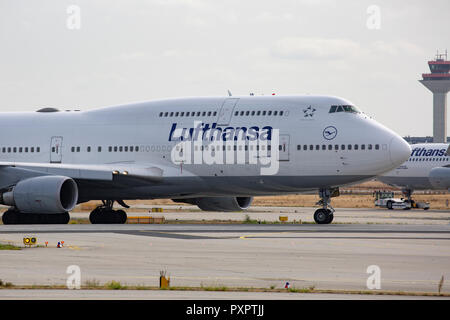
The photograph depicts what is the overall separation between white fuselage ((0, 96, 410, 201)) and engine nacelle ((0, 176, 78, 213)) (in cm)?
166

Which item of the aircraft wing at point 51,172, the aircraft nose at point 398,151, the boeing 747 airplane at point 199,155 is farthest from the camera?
the aircraft wing at point 51,172

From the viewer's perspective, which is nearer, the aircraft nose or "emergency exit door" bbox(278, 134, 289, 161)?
the aircraft nose

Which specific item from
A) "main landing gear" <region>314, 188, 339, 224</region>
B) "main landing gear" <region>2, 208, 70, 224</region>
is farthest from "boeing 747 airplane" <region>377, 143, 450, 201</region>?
"main landing gear" <region>2, 208, 70, 224</region>

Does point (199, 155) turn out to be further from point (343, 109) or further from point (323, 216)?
point (343, 109)

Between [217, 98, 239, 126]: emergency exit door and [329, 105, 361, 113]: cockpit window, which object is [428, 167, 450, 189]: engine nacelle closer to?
[329, 105, 361, 113]: cockpit window

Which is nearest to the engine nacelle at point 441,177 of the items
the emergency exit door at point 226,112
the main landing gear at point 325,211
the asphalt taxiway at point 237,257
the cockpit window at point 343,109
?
the main landing gear at point 325,211

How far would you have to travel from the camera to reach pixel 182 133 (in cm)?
4003

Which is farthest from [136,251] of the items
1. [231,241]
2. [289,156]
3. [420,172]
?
[420,172]

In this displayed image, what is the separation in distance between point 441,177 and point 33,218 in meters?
37.9

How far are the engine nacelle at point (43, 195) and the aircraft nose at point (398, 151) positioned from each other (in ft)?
44.9

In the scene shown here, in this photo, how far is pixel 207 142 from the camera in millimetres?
39344

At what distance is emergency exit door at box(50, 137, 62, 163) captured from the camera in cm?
4244

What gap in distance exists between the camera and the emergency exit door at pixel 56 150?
1671 inches

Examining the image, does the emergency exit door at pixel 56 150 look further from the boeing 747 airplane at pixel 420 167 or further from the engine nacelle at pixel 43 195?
the boeing 747 airplane at pixel 420 167
